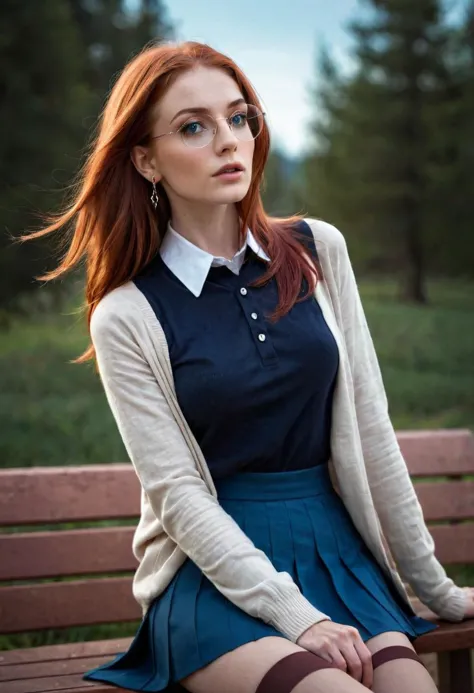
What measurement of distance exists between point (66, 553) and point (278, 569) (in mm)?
924

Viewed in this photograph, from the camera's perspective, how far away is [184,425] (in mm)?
2396

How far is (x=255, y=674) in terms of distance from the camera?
212cm

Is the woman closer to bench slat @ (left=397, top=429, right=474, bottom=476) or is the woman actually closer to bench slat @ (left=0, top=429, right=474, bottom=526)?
bench slat @ (left=0, top=429, right=474, bottom=526)

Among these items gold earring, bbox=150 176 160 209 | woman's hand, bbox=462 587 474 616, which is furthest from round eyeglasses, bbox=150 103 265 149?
woman's hand, bbox=462 587 474 616

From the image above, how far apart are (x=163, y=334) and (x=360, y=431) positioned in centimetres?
60

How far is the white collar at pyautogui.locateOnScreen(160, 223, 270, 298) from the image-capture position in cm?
251

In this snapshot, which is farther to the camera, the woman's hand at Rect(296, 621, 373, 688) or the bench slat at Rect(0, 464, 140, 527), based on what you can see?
the bench slat at Rect(0, 464, 140, 527)

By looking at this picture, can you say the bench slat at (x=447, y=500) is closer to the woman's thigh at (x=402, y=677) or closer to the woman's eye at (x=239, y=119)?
the woman's thigh at (x=402, y=677)

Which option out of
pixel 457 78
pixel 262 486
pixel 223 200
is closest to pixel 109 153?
pixel 223 200

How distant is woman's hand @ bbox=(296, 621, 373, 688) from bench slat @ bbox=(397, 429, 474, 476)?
1228 millimetres

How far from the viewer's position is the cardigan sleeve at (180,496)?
2205 mm

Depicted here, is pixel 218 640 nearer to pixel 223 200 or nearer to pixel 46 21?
pixel 223 200

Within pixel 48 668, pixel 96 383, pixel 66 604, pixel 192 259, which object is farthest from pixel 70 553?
pixel 96 383

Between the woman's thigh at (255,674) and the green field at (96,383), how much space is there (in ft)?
5.57
